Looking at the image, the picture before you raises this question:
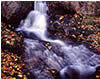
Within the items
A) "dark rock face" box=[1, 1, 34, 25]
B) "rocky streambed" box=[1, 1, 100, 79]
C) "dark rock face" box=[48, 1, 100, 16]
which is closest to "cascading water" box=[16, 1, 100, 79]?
"rocky streambed" box=[1, 1, 100, 79]

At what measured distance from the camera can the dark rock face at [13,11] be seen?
6.40 metres

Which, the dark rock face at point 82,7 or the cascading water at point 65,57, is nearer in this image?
the cascading water at point 65,57

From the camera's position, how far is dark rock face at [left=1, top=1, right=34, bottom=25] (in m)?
6.40

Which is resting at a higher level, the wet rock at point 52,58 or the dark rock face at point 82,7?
the dark rock face at point 82,7

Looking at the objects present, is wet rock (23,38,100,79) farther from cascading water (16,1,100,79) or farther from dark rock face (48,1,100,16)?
dark rock face (48,1,100,16)

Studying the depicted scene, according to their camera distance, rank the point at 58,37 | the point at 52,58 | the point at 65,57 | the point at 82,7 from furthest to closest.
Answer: the point at 82,7, the point at 58,37, the point at 65,57, the point at 52,58

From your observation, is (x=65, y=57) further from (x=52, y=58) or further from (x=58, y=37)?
(x=58, y=37)

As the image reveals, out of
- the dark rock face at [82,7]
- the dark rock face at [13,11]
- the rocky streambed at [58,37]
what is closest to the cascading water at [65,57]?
the rocky streambed at [58,37]

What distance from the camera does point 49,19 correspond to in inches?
268

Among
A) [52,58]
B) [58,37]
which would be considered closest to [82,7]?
[58,37]

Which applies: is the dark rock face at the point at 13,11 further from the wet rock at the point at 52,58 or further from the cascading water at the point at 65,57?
the wet rock at the point at 52,58

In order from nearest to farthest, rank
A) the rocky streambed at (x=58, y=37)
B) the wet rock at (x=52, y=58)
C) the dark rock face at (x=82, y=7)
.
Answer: the wet rock at (x=52, y=58), the rocky streambed at (x=58, y=37), the dark rock face at (x=82, y=7)

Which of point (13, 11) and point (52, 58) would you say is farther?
point (13, 11)

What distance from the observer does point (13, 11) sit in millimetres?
6496
